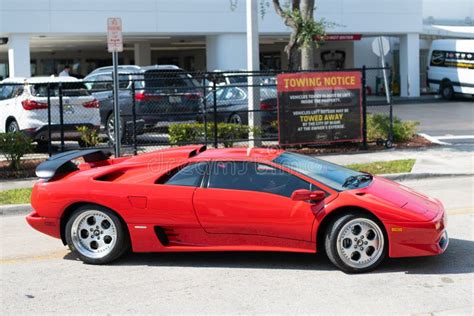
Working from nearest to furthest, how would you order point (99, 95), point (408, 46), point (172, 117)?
point (172, 117)
point (99, 95)
point (408, 46)

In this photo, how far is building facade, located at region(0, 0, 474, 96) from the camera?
29.0 meters

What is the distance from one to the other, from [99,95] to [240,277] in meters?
12.7

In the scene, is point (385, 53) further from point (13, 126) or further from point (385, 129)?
point (13, 126)

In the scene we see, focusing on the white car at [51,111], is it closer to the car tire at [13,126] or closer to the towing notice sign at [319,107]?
the car tire at [13,126]

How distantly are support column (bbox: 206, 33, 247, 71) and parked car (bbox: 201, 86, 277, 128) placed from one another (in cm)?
1521

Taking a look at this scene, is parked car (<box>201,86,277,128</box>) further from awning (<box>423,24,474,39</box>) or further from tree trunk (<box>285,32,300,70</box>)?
awning (<box>423,24,474,39</box>)

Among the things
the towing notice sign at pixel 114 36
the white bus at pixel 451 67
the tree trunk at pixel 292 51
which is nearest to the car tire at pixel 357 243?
the towing notice sign at pixel 114 36

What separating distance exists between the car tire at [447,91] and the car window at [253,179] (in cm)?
3139

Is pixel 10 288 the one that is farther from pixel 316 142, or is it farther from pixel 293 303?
pixel 316 142

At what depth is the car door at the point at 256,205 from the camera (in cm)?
673

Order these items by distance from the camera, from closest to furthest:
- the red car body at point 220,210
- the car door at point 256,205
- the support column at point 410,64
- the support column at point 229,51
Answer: the red car body at point 220,210
the car door at point 256,205
the support column at point 229,51
the support column at point 410,64

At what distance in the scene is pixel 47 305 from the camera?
19.7ft

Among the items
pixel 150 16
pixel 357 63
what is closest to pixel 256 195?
pixel 150 16

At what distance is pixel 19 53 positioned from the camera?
29125mm
